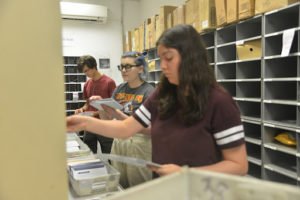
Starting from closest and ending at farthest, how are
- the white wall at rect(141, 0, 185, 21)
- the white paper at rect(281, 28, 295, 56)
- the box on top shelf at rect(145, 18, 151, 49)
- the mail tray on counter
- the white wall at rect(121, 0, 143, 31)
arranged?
1. the mail tray on counter
2. the white paper at rect(281, 28, 295, 56)
3. the box on top shelf at rect(145, 18, 151, 49)
4. the white wall at rect(141, 0, 185, 21)
5. the white wall at rect(121, 0, 143, 31)

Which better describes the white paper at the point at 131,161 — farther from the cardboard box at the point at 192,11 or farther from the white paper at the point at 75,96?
the white paper at the point at 75,96

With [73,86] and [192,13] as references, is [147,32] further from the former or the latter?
[73,86]

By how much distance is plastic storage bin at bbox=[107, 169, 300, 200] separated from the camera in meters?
0.44

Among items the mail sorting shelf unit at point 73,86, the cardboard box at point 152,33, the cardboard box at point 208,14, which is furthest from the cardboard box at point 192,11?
the mail sorting shelf unit at point 73,86

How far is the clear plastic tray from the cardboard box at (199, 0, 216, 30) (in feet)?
7.22

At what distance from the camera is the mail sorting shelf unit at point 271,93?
2389 mm

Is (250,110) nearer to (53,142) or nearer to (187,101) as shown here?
(187,101)

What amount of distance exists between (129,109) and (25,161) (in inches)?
59.3

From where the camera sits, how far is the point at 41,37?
0.45 meters

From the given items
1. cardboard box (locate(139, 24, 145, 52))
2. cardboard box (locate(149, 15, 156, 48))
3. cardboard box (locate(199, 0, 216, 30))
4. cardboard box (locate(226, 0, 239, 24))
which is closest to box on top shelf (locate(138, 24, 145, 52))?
cardboard box (locate(139, 24, 145, 52))

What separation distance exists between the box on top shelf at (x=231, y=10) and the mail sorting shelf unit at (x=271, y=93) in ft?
0.34

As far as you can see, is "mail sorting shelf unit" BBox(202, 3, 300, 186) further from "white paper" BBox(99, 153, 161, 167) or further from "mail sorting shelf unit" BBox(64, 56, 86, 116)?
"mail sorting shelf unit" BBox(64, 56, 86, 116)

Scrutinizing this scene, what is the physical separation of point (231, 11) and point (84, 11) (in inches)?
147

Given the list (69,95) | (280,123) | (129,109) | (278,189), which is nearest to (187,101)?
(278,189)
